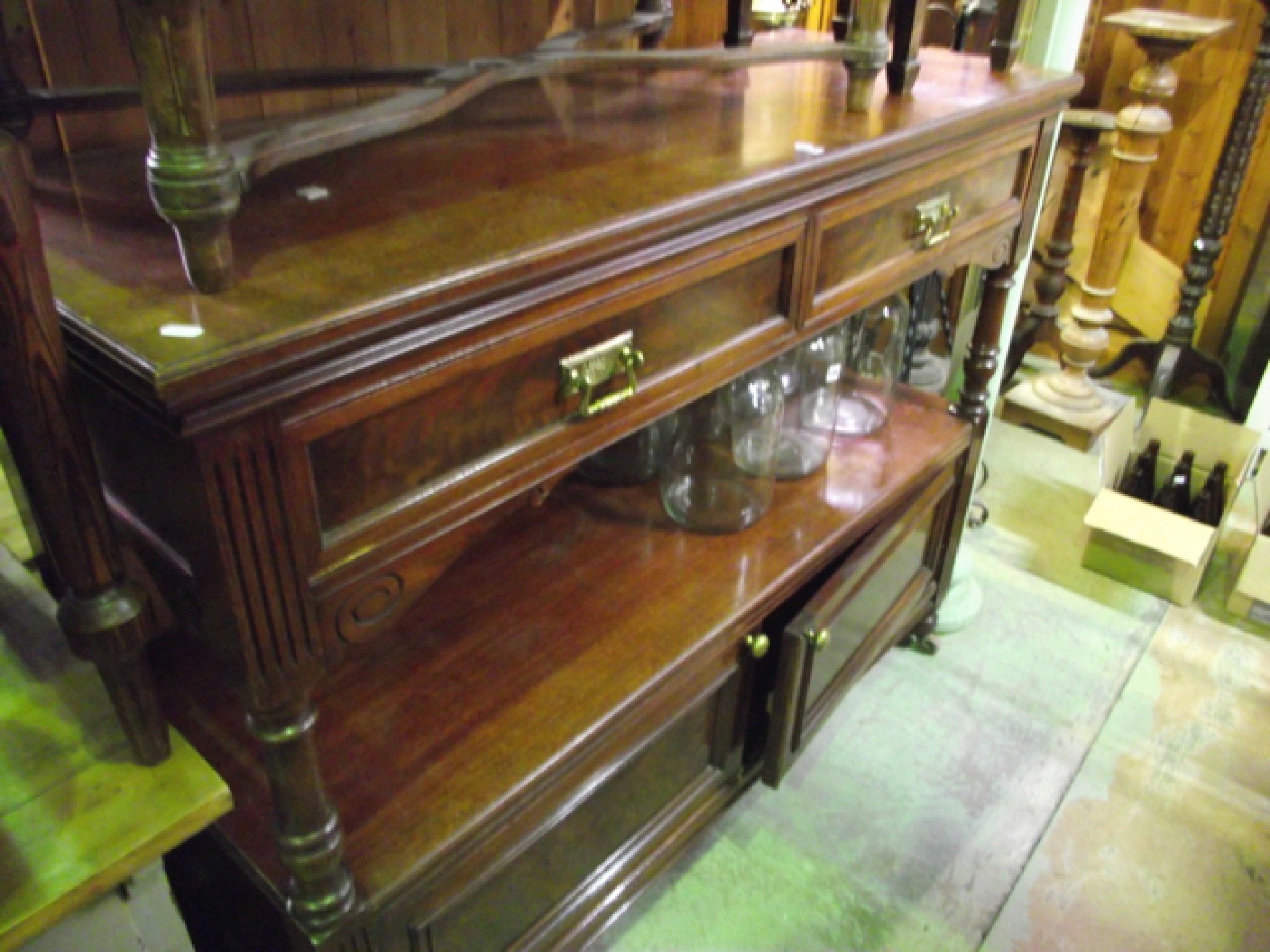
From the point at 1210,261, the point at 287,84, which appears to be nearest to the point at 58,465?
the point at 287,84

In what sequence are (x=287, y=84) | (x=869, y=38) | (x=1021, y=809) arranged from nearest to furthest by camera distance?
(x=287, y=84) < (x=869, y=38) < (x=1021, y=809)

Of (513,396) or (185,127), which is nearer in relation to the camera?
(185,127)

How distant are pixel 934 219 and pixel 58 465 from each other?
0.92 meters

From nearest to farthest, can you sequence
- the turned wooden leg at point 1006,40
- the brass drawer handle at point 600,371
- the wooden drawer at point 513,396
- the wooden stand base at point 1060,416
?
the wooden drawer at point 513,396 < the brass drawer handle at point 600,371 < the turned wooden leg at point 1006,40 < the wooden stand base at point 1060,416

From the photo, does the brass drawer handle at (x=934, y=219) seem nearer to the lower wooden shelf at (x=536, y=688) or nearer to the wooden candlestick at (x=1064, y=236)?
the lower wooden shelf at (x=536, y=688)

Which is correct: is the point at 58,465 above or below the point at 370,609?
above

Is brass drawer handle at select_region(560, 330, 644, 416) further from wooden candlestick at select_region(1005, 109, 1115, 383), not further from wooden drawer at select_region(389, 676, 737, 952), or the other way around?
wooden candlestick at select_region(1005, 109, 1115, 383)

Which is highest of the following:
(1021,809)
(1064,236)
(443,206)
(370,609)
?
(443,206)

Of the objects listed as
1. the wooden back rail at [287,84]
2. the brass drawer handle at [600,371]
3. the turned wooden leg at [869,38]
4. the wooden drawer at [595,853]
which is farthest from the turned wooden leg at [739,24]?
the wooden drawer at [595,853]

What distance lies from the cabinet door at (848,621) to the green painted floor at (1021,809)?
0.67ft

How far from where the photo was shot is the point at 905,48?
1097 mm

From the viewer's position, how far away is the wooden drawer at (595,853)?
2.99ft

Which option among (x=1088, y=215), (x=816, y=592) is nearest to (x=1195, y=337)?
(x=1088, y=215)

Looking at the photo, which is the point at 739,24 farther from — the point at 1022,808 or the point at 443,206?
the point at 1022,808
